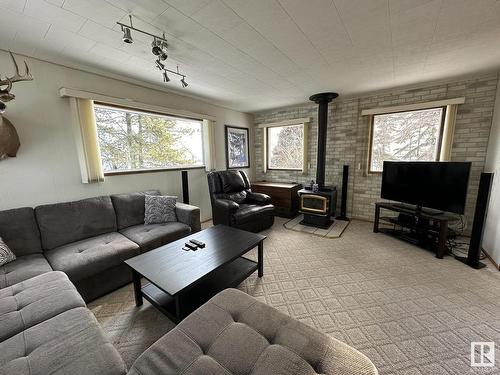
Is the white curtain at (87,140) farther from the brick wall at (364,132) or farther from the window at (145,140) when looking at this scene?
the brick wall at (364,132)

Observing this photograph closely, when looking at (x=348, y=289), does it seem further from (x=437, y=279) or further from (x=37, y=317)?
(x=37, y=317)

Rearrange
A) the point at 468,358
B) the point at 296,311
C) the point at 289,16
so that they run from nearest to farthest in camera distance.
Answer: the point at 468,358 → the point at 289,16 → the point at 296,311

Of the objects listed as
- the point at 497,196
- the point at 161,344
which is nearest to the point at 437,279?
the point at 497,196

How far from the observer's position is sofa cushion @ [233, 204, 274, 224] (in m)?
3.06

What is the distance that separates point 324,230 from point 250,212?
1.36m

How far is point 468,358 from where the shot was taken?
4.21 feet

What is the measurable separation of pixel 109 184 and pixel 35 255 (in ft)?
3.49

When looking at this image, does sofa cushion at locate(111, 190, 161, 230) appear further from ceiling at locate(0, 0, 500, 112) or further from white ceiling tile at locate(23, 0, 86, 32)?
white ceiling tile at locate(23, 0, 86, 32)

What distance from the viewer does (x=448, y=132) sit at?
2.96m

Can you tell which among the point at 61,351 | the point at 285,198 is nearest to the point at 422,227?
the point at 285,198

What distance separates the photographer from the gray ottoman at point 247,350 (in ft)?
2.69

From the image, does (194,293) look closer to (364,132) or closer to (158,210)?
(158,210)

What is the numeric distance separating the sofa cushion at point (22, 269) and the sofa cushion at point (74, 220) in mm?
267

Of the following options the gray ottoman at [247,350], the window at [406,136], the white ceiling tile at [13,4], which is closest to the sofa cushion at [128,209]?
the white ceiling tile at [13,4]
